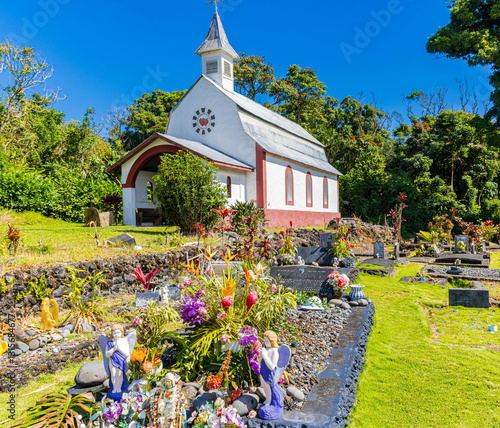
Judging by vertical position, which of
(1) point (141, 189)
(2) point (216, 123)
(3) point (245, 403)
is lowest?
(3) point (245, 403)

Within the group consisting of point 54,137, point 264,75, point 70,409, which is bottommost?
point 70,409

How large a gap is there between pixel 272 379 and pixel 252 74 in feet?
125

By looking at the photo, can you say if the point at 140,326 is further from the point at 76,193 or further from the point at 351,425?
the point at 76,193

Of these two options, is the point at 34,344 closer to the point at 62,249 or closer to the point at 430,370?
the point at 62,249

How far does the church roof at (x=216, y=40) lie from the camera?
22.3m

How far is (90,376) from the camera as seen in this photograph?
378 cm

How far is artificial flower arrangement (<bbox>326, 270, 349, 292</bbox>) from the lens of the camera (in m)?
7.46

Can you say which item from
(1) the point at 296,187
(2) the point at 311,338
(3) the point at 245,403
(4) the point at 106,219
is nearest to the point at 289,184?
(1) the point at 296,187

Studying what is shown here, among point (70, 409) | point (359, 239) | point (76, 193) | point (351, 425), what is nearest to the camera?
point (70, 409)

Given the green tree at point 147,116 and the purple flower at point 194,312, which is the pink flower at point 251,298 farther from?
the green tree at point 147,116

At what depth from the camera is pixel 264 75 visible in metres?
38.8

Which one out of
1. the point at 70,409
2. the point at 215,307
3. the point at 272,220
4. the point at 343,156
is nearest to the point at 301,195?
the point at 272,220

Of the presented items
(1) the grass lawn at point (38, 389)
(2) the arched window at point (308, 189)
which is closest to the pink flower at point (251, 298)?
(1) the grass lawn at point (38, 389)

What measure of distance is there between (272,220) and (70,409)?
16.6 meters
